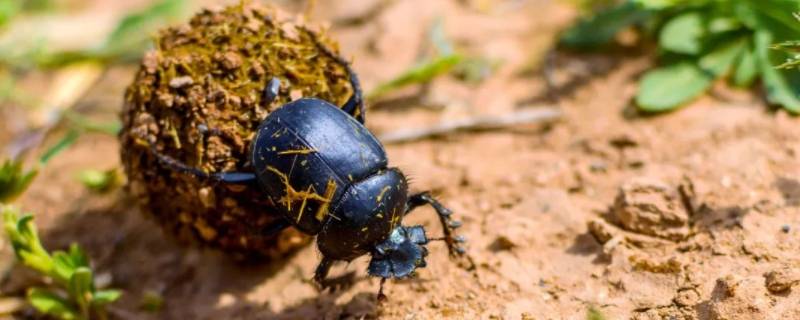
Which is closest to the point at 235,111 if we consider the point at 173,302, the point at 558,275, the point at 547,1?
the point at 173,302

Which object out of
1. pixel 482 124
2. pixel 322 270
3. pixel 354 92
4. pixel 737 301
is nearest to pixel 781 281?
pixel 737 301

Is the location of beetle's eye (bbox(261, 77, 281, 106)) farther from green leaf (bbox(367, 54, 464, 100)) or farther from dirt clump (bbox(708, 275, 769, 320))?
dirt clump (bbox(708, 275, 769, 320))

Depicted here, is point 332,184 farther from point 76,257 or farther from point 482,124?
point 482,124

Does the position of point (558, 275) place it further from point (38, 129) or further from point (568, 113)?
point (38, 129)

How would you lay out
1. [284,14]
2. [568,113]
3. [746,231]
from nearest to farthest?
[746,231], [284,14], [568,113]

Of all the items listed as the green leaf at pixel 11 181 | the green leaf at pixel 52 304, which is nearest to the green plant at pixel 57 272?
the green leaf at pixel 52 304

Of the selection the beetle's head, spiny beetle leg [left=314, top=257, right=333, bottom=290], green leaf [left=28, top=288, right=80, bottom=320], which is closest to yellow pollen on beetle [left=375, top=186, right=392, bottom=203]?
the beetle's head
